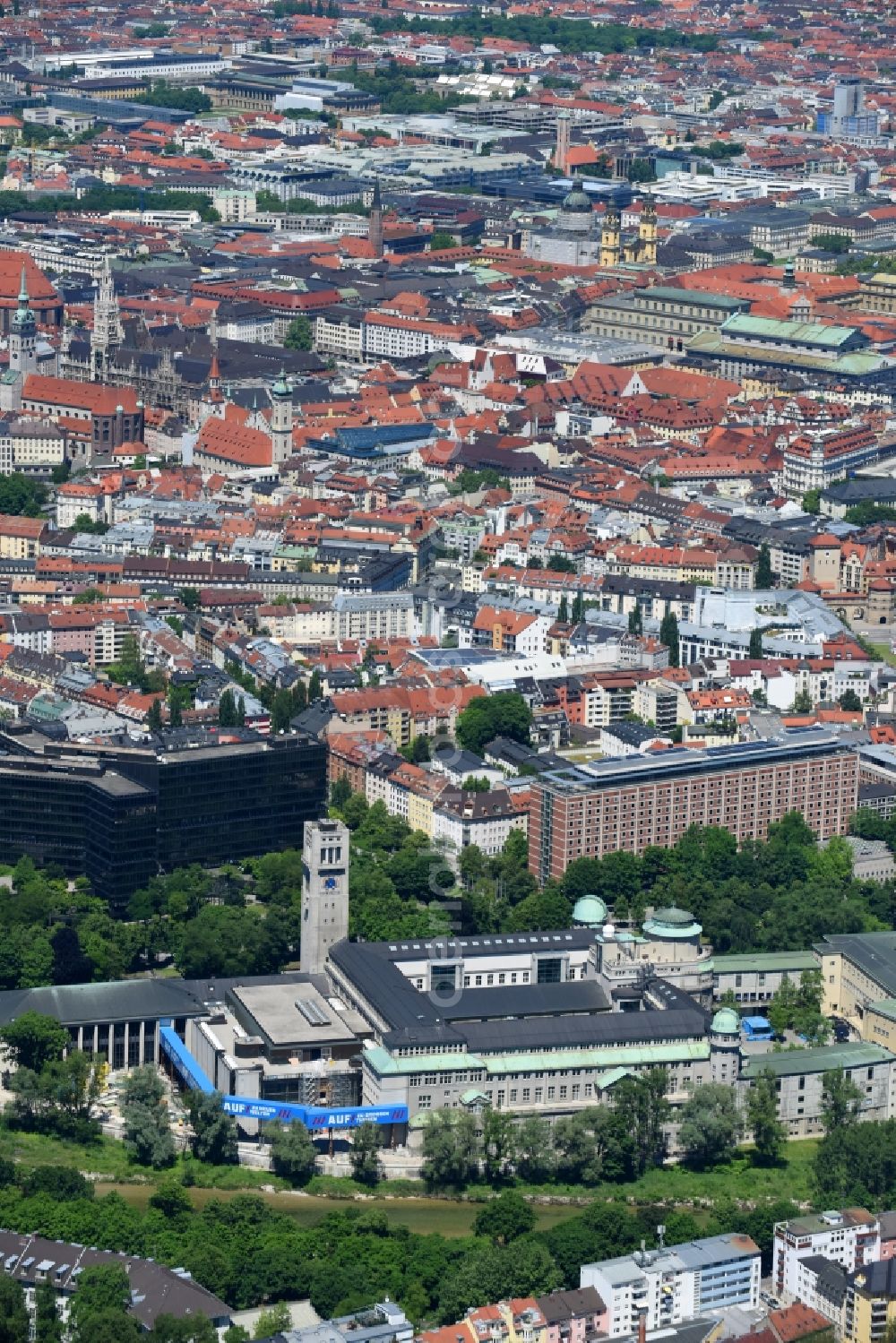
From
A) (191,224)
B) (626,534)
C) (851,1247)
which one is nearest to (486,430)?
(626,534)

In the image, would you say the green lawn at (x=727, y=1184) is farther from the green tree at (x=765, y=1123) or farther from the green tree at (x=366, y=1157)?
the green tree at (x=366, y=1157)

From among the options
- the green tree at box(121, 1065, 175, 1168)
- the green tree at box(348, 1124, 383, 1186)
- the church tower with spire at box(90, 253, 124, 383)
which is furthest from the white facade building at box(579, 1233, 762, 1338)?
the church tower with spire at box(90, 253, 124, 383)

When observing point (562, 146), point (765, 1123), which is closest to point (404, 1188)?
point (765, 1123)

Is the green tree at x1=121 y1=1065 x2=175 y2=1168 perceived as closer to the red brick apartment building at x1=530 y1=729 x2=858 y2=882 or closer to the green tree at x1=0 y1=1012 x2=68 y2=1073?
the green tree at x1=0 y1=1012 x2=68 y2=1073

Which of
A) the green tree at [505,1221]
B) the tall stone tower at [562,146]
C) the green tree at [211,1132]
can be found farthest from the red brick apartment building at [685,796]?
the tall stone tower at [562,146]

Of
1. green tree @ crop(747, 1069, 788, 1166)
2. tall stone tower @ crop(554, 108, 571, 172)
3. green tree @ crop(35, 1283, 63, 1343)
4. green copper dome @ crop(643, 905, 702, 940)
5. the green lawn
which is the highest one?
green copper dome @ crop(643, 905, 702, 940)

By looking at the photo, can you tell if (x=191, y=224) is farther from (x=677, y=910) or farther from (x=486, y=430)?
(x=677, y=910)

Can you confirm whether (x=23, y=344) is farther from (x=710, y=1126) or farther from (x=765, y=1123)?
(x=710, y=1126)
